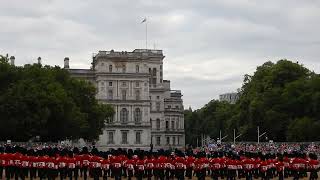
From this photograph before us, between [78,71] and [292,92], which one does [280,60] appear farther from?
[78,71]

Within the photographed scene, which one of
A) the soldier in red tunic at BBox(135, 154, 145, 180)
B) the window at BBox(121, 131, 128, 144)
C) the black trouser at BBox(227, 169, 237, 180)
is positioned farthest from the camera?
the window at BBox(121, 131, 128, 144)

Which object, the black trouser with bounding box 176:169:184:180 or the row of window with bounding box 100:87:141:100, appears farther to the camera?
the row of window with bounding box 100:87:141:100

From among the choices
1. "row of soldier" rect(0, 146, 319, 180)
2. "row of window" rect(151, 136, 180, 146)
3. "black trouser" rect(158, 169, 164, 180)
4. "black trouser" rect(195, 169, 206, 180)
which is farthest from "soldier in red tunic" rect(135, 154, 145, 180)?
"row of window" rect(151, 136, 180, 146)

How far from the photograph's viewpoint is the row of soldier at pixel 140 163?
3300 cm

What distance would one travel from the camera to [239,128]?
96.9 m

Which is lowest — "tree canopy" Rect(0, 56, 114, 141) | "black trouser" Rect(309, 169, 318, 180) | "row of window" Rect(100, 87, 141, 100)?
"black trouser" Rect(309, 169, 318, 180)

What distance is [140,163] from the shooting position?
3381 cm

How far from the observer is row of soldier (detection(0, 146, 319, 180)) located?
108ft

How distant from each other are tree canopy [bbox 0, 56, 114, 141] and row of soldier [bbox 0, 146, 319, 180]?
3792cm

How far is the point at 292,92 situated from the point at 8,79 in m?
33.9

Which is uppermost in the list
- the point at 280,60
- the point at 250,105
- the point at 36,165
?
the point at 280,60

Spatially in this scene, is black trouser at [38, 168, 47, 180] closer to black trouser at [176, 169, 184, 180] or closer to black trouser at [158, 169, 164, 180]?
black trouser at [158, 169, 164, 180]

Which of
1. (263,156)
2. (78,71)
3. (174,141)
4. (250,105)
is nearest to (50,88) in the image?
(250,105)

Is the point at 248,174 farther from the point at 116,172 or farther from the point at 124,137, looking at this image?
the point at 124,137
